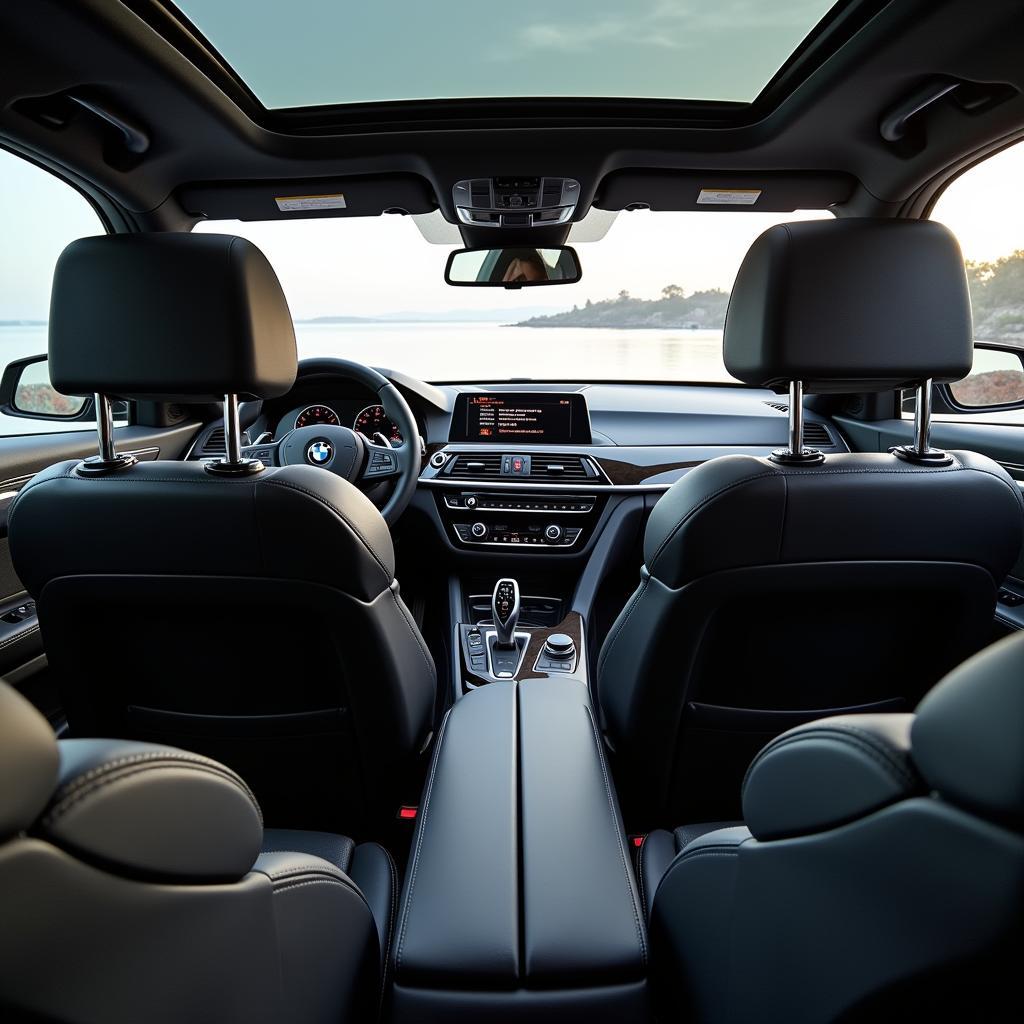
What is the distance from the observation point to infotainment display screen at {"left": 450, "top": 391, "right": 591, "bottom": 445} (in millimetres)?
3527

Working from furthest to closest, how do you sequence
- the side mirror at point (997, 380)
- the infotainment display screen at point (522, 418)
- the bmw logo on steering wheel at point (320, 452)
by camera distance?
the infotainment display screen at point (522, 418)
the side mirror at point (997, 380)
the bmw logo on steering wheel at point (320, 452)

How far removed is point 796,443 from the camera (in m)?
1.76

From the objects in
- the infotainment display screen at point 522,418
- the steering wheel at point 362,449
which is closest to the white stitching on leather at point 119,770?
the steering wheel at point 362,449

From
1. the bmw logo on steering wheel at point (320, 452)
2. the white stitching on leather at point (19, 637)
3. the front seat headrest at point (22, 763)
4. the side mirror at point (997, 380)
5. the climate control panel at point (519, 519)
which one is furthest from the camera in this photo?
the climate control panel at point (519, 519)

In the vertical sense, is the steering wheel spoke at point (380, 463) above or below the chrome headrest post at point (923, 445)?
below

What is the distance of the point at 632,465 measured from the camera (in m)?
3.36

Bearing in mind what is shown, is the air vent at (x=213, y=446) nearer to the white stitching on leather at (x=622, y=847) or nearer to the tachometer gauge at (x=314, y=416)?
the tachometer gauge at (x=314, y=416)

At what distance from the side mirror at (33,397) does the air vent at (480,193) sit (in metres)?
1.79

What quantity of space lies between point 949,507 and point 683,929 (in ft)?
3.42

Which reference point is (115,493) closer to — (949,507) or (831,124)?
(949,507)

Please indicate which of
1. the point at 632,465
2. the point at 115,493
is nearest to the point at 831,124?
the point at 632,465

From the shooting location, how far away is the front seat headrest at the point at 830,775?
2.08ft

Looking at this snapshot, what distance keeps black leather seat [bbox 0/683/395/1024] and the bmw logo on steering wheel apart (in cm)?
214

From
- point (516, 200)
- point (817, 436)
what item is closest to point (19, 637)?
point (516, 200)
